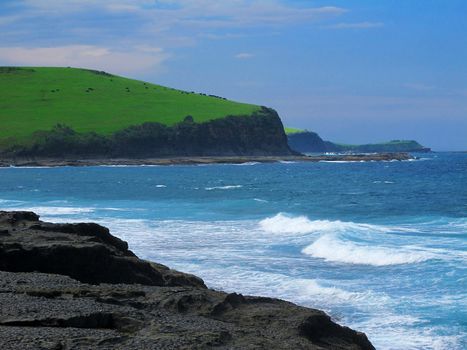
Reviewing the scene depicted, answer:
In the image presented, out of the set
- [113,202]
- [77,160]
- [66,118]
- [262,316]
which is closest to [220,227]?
[113,202]

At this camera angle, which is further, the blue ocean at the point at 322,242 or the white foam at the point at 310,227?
the white foam at the point at 310,227

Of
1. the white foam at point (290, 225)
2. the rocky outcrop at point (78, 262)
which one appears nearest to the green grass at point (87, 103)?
the white foam at point (290, 225)

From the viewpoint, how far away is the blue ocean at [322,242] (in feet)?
60.1

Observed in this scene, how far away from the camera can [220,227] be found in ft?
119

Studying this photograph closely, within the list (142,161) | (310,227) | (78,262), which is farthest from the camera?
(142,161)

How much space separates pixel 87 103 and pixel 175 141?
868 inches

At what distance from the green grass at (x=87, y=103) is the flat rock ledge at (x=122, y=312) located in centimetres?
11824

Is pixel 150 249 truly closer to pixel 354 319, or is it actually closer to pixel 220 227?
pixel 220 227

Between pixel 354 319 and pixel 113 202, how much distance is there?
1490 inches

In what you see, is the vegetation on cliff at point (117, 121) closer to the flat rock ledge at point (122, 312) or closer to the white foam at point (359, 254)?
the white foam at point (359, 254)

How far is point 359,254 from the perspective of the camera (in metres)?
26.9

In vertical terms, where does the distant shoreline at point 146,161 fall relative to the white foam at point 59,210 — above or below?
above

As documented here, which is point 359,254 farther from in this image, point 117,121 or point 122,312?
point 117,121

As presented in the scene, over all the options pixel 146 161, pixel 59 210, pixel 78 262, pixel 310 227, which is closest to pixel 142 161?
pixel 146 161
